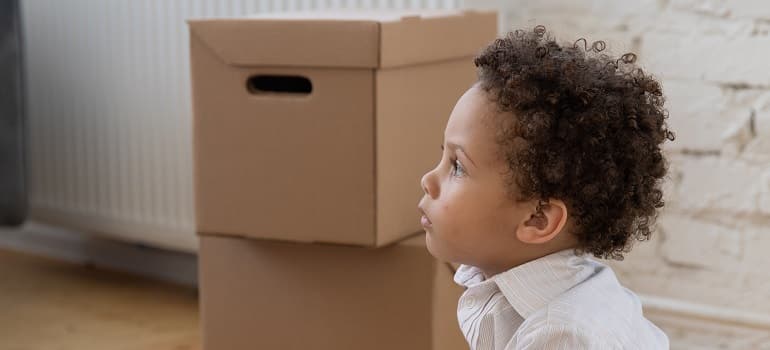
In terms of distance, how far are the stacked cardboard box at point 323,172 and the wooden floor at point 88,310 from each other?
1.67 ft

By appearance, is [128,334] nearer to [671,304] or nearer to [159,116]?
[159,116]

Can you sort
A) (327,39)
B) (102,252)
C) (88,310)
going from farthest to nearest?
(102,252) < (88,310) < (327,39)

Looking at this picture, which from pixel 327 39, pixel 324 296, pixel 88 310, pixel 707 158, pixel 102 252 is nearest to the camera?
pixel 327 39

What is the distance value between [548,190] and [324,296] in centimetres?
53

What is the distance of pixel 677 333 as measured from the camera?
1681mm

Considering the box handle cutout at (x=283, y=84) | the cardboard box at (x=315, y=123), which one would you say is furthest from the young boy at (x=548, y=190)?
the box handle cutout at (x=283, y=84)

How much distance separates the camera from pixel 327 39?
130 centimetres

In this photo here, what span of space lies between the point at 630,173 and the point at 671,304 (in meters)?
0.77

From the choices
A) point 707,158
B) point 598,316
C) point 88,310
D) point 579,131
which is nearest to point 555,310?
point 598,316

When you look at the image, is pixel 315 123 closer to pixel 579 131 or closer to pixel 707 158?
pixel 579 131

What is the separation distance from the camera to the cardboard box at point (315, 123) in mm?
1296

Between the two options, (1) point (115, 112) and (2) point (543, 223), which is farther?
(1) point (115, 112)

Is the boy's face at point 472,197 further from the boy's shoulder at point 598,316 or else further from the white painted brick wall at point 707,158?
the white painted brick wall at point 707,158

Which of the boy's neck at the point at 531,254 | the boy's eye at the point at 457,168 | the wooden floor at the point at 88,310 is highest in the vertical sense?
the boy's eye at the point at 457,168
